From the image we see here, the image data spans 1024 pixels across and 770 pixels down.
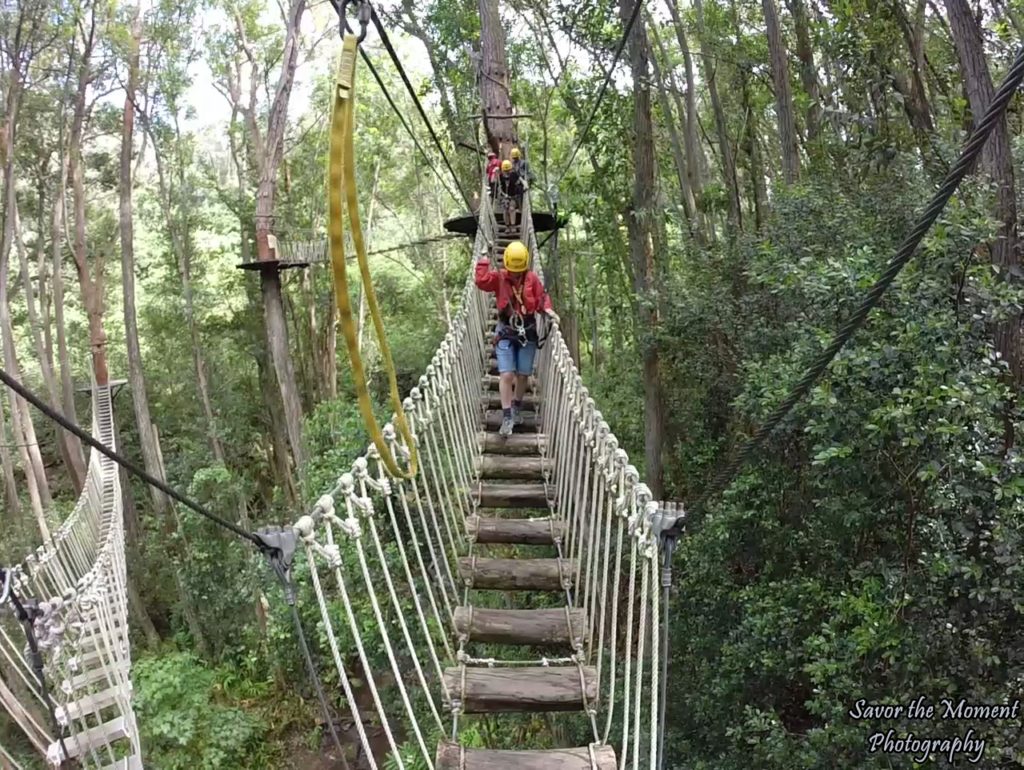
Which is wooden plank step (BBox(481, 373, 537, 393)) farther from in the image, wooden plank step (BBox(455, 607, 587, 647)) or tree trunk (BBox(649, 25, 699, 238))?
tree trunk (BBox(649, 25, 699, 238))

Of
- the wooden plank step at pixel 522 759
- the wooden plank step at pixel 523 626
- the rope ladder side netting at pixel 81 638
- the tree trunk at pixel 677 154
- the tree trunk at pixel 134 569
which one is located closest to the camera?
the wooden plank step at pixel 522 759

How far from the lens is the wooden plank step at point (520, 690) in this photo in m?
1.48

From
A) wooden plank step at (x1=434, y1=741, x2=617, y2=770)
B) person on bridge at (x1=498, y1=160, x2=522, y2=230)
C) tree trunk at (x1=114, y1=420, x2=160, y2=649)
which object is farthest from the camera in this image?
tree trunk at (x1=114, y1=420, x2=160, y2=649)

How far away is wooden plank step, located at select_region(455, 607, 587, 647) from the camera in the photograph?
170 centimetres

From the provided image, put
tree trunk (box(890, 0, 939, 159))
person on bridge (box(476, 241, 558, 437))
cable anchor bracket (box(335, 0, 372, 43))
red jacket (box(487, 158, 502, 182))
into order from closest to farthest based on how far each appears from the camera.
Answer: cable anchor bracket (box(335, 0, 372, 43)) < person on bridge (box(476, 241, 558, 437)) < tree trunk (box(890, 0, 939, 159)) < red jacket (box(487, 158, 502, 182))

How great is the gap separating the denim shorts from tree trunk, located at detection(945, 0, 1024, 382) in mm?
1662

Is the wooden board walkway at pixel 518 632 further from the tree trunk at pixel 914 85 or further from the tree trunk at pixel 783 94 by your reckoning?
the tree trunk at pixel 783 94

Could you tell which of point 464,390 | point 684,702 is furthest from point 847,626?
point 464,390

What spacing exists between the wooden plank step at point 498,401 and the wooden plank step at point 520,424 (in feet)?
0.24

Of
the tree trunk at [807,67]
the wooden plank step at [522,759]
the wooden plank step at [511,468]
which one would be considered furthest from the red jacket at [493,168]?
the wooden plank step at [522,759]

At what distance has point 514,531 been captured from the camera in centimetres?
212

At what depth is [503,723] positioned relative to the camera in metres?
4.65

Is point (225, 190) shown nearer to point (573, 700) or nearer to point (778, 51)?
point (778, 51)

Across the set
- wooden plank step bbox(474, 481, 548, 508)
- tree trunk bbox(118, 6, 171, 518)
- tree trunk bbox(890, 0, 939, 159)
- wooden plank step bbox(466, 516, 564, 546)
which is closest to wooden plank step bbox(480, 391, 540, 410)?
wooden plank step bbox(474, 481, 548, 508)
